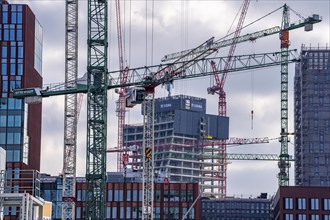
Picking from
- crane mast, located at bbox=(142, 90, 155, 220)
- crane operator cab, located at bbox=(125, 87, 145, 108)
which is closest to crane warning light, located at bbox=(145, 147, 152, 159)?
crane mast, located at bbox=(142, 90, 155, 220)

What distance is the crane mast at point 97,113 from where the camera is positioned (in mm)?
155125

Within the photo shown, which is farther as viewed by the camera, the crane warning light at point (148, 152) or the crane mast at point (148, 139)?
the crane mast at point (148, 139)

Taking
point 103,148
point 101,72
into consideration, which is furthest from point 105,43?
point 103,148

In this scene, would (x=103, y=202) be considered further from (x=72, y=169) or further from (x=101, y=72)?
(x=72, y=169)

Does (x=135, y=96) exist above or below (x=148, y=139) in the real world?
above

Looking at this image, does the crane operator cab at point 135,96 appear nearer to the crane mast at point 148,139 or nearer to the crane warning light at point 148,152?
the crane mast at point 148,139

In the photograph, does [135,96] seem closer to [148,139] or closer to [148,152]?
[148,139]

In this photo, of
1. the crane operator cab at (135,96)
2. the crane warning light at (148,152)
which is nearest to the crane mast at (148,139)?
the crane warning light at (148,152)

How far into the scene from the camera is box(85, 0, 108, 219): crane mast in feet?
509

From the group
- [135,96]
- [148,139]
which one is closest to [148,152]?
[148,139]

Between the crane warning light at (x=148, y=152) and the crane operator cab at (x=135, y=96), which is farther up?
the crane operator cab at (x=135, y=96)

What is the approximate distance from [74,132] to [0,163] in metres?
71.9

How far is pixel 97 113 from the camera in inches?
6216

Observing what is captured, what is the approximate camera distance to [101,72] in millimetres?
160250
